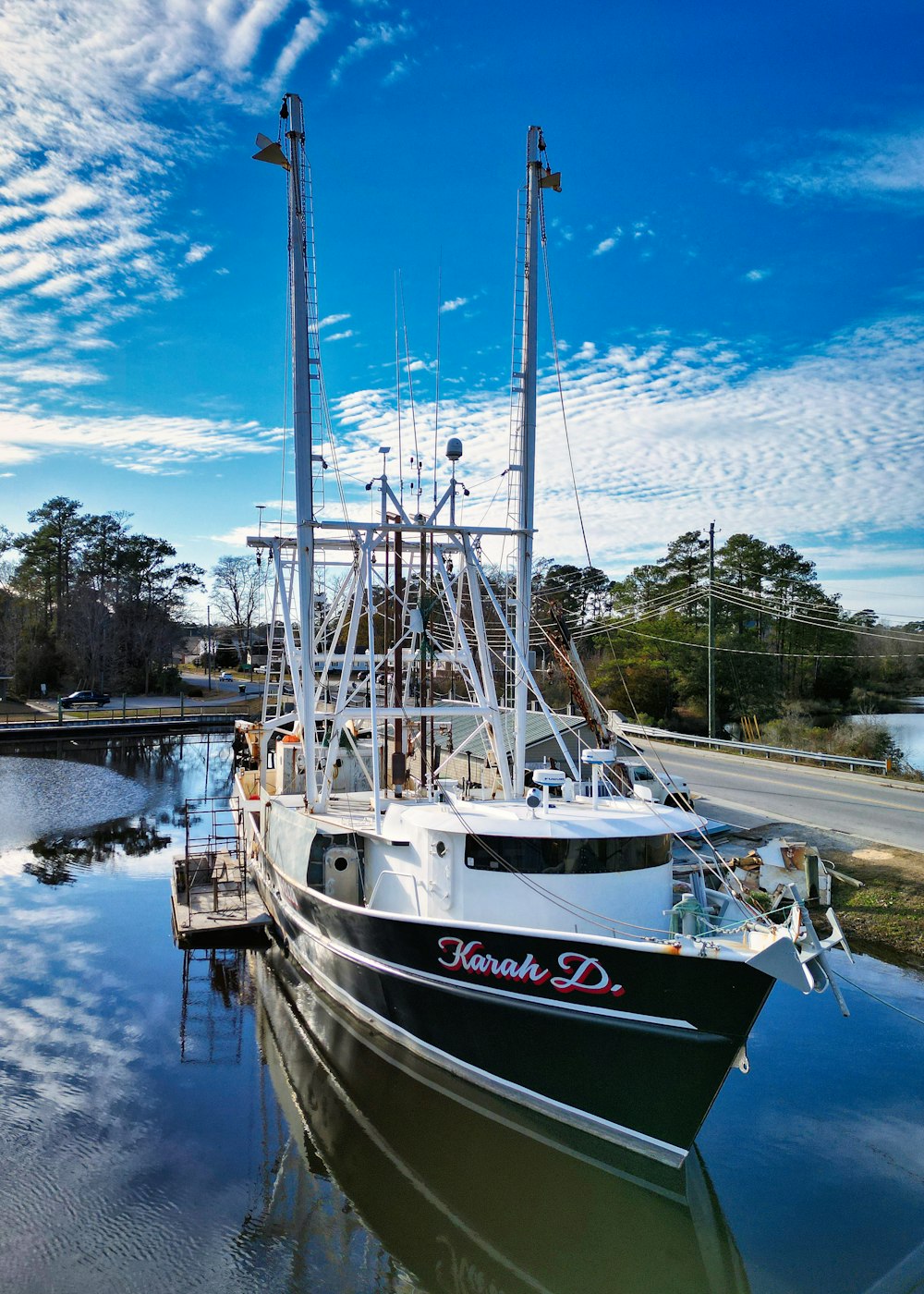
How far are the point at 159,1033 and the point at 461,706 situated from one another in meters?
8.00

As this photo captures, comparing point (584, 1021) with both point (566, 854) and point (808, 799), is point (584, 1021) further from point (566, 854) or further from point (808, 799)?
point (808, 799)

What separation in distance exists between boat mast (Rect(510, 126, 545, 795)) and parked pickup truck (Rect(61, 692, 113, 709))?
5385 cm

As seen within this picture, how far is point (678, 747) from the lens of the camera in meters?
39.2

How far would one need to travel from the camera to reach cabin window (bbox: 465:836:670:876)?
10.8 meters

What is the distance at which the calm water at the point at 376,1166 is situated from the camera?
8.80 m

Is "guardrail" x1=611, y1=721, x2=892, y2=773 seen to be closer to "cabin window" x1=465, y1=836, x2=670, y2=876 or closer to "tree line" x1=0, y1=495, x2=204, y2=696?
"cabin window" x1=465, y1=836, x2=670, y2=876

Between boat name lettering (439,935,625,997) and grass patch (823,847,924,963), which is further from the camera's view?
grass patch (823,847,924,963)

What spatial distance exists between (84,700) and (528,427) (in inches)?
2203

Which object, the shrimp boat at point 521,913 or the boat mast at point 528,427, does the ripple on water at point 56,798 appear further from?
the boat mast at point 528,427

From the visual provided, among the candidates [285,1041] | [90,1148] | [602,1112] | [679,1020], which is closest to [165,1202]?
[90,1148]

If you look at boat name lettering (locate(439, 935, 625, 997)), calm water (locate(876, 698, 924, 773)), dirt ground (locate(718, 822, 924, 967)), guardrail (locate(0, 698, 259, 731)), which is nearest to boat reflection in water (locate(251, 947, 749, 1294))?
boat name lettering (locate(439, 935, 625, 997))

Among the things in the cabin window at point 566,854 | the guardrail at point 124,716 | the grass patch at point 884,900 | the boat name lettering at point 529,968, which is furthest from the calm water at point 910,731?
the guardrail at point 124,716

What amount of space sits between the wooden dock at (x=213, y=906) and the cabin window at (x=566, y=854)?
9.50 meters

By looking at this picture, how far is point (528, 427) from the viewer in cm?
1512
